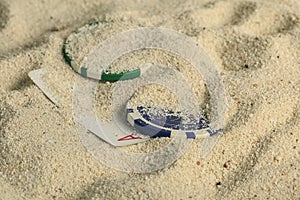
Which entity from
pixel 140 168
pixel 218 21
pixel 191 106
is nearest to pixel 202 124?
pixel 191 106

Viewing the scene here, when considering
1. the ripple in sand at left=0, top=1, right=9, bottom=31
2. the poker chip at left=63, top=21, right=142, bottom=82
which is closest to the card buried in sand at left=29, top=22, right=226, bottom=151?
the poker chip at left=63, top=21, right=142, bottom=82

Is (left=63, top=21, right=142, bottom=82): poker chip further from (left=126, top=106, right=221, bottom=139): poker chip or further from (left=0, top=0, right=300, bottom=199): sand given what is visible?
(left=126, top=106, right=221, bottom=139): poker chip

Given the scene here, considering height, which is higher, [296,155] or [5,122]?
[5,122]

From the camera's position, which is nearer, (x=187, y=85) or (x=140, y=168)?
(x=140, y=168)

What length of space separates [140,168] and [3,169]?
394 mm

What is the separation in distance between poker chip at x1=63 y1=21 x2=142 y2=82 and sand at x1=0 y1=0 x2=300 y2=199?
3 cm

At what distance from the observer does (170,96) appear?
5.99 ft

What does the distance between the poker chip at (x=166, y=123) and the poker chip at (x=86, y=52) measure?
163mm

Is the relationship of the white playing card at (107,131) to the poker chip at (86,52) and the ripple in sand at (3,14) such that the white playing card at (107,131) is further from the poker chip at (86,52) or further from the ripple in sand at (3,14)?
the ripple in sand at (3,14)

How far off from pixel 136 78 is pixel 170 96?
5.9 inches

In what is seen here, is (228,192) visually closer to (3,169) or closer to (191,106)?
(191,106)

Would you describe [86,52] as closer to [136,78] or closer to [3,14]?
[136,78]

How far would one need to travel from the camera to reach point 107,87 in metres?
1.90

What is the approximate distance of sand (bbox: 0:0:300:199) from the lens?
1.59m
